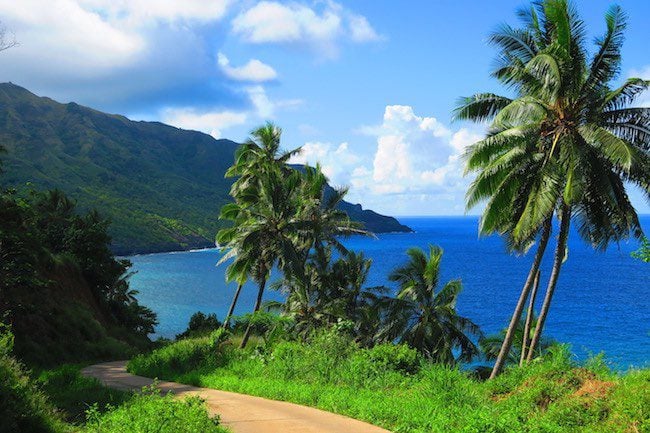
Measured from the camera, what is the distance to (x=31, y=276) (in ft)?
72.7

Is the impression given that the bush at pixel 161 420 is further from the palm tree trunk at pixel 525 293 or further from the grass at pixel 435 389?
the palm tree trunk at pixel 525 293

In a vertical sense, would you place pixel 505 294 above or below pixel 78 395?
below

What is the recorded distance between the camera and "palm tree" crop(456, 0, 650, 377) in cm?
1438

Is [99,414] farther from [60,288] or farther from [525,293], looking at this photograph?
[60,288]

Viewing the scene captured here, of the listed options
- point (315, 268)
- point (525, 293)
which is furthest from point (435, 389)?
point (315, 268)

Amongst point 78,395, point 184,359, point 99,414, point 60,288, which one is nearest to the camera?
point 99,414

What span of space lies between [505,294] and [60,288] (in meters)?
65.8

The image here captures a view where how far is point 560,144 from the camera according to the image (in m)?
14.9

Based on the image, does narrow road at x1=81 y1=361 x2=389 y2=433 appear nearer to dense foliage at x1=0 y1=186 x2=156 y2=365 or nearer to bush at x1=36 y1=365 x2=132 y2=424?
bush at x1=36 y1=365 x2=132 y2=424

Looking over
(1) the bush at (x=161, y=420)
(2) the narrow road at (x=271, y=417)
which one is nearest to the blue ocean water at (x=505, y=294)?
(2) the narrow road at (x=271, y=417)

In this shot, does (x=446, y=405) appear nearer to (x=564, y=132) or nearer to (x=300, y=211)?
(x=564, y=132)

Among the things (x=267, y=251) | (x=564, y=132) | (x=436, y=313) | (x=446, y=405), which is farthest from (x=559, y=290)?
(x=446, y=405)

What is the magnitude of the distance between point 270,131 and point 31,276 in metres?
15.3

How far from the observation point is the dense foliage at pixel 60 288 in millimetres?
21547
